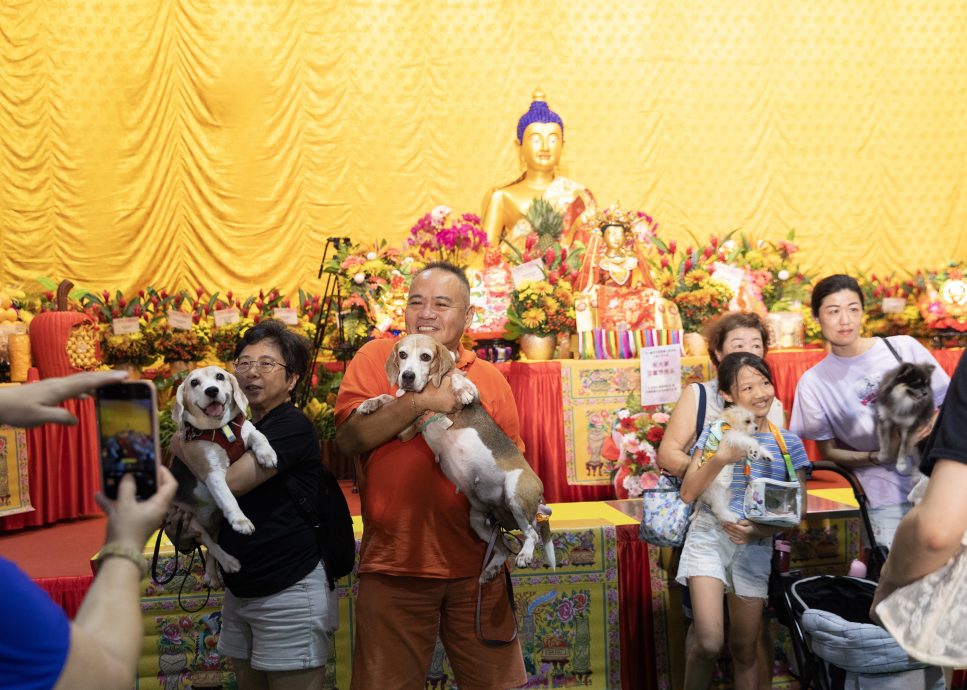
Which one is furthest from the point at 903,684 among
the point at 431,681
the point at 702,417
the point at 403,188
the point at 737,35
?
the point at 737,35

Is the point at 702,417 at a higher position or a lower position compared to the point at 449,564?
higher

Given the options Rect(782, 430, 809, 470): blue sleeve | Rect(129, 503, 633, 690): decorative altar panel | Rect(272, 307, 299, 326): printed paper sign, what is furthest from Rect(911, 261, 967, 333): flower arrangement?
Rect(272, 307, 299, 326): printed paper sign

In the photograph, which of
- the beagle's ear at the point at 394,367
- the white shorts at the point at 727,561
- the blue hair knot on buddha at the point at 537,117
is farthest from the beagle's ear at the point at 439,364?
the blue hair knot on buddha at the point at 537,117

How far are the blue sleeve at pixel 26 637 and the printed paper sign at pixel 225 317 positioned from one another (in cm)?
618

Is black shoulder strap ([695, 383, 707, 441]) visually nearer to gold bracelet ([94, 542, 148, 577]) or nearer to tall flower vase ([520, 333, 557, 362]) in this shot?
gold bracelet ([94, 542, 148, 577])

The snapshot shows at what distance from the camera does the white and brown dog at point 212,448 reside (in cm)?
246

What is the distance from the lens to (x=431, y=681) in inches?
146

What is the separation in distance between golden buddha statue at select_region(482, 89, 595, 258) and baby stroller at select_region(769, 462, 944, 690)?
5.75 metres

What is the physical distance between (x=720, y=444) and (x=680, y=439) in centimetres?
24

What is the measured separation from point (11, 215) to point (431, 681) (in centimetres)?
945

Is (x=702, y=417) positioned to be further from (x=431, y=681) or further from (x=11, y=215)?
(x=11, y=215)

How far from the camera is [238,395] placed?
254cm

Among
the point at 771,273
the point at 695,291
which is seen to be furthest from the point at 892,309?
the point at 695,291

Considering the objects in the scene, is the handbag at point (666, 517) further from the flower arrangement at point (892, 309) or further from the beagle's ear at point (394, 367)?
the flower arrangement at point (892, 309)
